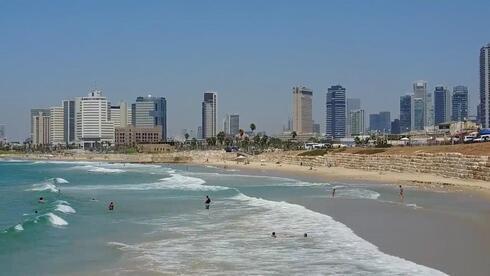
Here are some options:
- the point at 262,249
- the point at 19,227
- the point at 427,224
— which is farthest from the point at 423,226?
the point at 19,227

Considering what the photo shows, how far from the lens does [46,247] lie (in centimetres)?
2416

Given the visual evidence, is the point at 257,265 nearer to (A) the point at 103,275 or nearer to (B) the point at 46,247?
(A) the point at 103,275

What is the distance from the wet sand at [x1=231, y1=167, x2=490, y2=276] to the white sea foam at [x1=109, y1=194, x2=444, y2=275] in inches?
31.8

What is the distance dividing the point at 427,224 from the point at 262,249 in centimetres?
850

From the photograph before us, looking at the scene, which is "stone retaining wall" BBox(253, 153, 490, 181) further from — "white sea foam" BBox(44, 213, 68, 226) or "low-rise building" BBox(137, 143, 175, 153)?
"low-rise building" BBox(137, 143, 175, 153)

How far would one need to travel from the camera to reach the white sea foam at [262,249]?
18500mm

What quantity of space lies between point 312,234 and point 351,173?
4585 centimetres

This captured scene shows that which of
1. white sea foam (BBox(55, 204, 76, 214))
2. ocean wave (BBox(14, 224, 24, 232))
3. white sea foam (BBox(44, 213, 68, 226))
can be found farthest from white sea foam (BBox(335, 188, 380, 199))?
ocean wave (BBox(14, 224, 24, 232))

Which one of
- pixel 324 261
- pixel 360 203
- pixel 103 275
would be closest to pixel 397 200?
pixel 360 203

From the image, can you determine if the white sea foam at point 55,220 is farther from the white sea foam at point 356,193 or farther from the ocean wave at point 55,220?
the white sea foam at point 356,193

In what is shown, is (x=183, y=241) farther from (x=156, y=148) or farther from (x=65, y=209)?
(x=156, y=148)

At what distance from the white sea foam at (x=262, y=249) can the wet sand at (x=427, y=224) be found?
809 millimetres

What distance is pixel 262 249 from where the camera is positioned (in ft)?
72.5

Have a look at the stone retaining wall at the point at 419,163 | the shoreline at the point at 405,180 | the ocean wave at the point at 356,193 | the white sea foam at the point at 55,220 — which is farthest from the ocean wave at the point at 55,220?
the stone retaining wall at the point at 419,163
